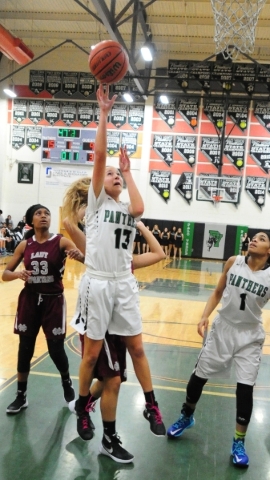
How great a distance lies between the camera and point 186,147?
63.3 feet

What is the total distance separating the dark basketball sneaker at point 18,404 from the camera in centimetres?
352

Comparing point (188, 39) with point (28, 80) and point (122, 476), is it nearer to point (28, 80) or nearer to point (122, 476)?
point (28, 80)

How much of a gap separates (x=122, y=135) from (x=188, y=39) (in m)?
4.73

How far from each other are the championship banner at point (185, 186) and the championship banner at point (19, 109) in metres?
7.58

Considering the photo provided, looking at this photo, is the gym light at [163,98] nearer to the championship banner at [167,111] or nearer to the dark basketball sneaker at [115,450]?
the championship banner at [167,111]

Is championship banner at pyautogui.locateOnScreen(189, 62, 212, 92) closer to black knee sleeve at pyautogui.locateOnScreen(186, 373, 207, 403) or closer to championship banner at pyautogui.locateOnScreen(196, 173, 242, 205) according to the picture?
championship banner at pyautogui.locateOnScreen(196, 173, 242, 205)

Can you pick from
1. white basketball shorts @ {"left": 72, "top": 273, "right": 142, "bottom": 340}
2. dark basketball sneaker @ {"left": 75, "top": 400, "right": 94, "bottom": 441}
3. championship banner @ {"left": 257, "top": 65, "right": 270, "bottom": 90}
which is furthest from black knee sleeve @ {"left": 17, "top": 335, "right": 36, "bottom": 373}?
championship banner @ {"left": 257, "top": 65, "right": 270, "bottom": 90}

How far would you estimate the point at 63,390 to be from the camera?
399 centimetres

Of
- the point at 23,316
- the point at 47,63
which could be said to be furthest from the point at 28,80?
the point at 23,316

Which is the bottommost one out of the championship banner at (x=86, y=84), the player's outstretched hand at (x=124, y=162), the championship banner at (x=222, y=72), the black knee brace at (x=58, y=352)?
the black knee brace at (x=58, y=352)

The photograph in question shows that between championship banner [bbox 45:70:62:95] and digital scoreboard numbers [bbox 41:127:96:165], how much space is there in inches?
65.1

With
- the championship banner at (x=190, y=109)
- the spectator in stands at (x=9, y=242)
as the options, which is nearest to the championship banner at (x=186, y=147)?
the championship banner at (x=190, y=109)

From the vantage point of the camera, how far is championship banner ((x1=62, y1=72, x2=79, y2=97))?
19.6 m

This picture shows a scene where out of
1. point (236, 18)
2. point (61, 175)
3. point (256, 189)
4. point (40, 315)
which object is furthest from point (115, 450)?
point (61, 175)
